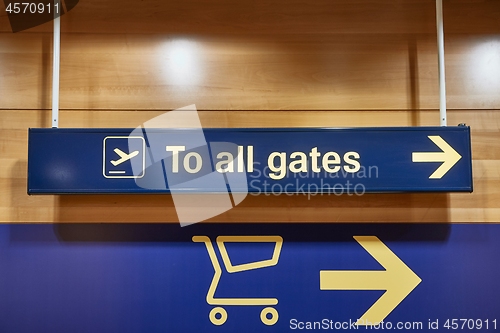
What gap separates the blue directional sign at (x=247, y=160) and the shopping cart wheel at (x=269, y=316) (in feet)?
1.46

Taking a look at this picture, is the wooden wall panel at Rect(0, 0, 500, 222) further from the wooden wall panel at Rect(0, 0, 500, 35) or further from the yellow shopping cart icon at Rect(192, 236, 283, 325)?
the yellow shopping cart icon at Rect(192, 236, 283, 325)

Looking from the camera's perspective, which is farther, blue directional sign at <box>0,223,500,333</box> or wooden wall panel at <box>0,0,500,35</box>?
wooden wall panel at <box>0,0,500,35</box>

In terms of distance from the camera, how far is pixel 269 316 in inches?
59.3

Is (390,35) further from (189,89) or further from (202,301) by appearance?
(202,301)

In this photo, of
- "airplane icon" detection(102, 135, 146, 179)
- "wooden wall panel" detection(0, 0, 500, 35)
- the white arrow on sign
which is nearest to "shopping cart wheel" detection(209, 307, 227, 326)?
"airplane icon" detection(102, 135, 146, 179)

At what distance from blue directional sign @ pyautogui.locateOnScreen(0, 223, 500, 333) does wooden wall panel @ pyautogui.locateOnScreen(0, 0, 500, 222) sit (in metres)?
0.11

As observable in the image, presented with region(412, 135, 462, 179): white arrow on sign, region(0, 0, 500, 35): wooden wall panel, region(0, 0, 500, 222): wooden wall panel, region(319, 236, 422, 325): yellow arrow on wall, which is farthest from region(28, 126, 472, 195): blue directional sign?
region(0, 0, 500, 35): wooden wall panel

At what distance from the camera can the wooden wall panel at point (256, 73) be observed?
5.09 feet

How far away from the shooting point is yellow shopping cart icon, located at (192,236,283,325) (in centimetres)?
151

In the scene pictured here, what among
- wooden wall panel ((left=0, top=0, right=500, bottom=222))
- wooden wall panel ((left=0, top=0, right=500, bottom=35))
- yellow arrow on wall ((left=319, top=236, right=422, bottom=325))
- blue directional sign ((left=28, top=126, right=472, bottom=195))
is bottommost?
yellow arrow on wall ((left=319, top=236, right=422, bottom=325))

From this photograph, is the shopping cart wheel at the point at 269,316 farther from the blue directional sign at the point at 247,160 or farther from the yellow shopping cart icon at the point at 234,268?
the blue directional sign at the point at 247,160

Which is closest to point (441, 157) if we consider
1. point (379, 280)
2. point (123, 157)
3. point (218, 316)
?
point (379, 280)

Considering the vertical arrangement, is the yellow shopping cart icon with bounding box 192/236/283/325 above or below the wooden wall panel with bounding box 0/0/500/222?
below

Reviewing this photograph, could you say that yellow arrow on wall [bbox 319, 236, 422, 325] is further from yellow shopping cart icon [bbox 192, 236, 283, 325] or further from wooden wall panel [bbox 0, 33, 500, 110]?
wooden wall panel [bbox 0, 33, 500, 110]
